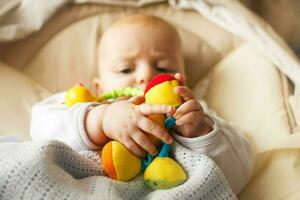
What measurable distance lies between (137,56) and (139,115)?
14.4 inches

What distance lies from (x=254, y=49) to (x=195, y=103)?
20.6 inches

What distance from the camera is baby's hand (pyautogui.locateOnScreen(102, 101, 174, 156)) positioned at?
2.76 ft

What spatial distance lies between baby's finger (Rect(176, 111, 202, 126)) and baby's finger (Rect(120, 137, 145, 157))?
0.08 m

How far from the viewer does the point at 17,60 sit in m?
1.38

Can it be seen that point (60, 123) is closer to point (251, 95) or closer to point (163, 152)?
point (163, 152)

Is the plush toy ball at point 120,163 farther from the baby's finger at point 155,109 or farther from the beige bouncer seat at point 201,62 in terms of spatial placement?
the beige bouncer seat at point 201,62

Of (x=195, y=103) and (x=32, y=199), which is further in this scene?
(x=195, y=103)

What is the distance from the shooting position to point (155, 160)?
0.86m

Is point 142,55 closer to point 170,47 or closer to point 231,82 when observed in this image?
point 170,47

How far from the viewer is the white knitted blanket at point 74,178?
76 cm

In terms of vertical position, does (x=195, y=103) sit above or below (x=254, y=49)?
above

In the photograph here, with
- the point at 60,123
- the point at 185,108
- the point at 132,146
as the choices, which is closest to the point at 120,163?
the point at 132,146

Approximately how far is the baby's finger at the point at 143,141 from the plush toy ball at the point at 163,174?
0.02 meters

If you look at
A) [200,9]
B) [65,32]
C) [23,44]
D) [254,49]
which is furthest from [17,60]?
[254,49]
